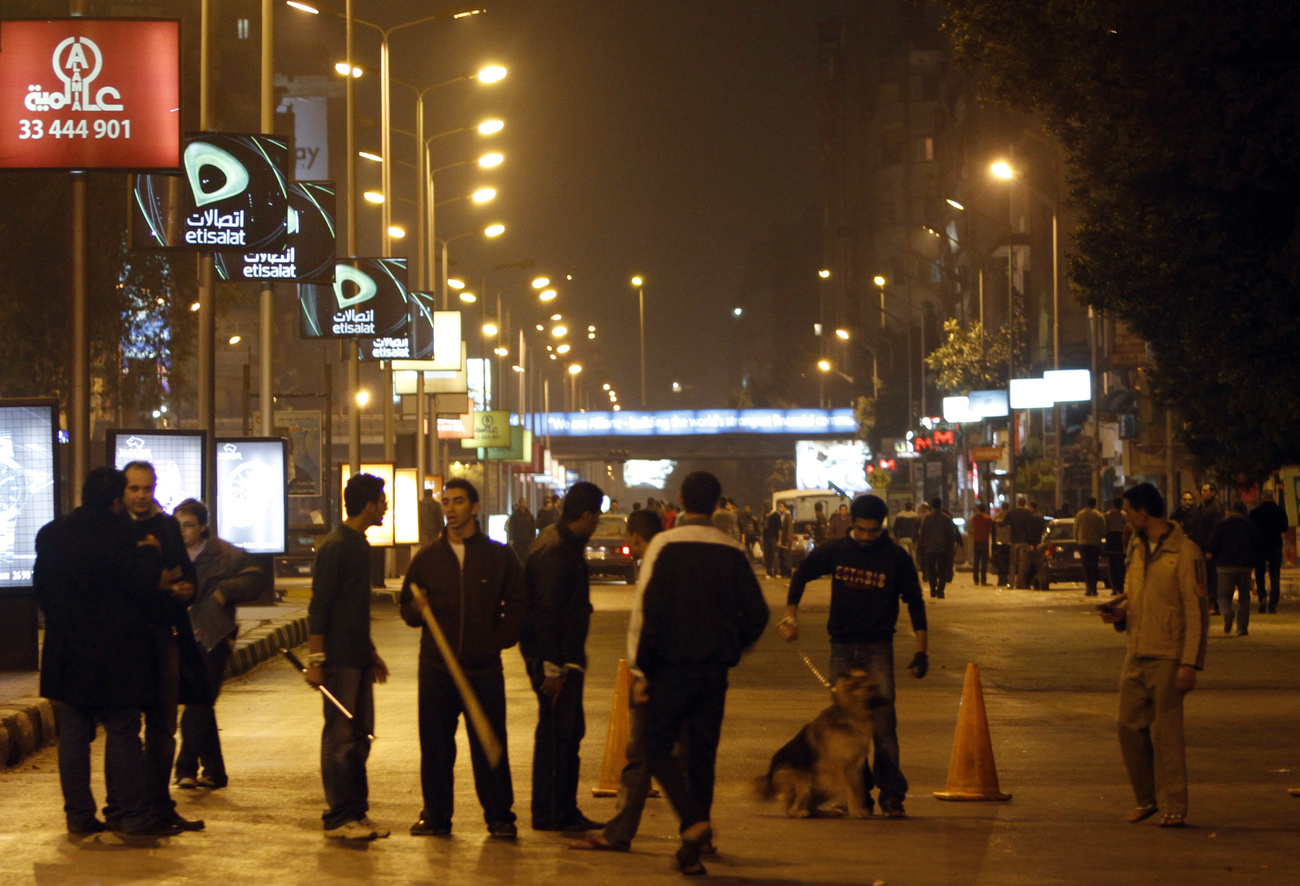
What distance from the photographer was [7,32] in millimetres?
15336

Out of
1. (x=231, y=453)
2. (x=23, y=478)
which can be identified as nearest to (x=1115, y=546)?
(x=231, y=453)

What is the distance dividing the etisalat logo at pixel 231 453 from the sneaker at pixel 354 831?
16.5 m

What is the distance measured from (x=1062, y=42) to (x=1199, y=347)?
4.45 m

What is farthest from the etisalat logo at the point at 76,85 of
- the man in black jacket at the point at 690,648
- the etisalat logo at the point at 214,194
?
the man in black jacket at the point at 690,648

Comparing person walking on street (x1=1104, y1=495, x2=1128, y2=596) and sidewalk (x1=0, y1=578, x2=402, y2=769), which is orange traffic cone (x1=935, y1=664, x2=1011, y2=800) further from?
person walking on street (x1=1104, y1=495, x2=1128, y2=596)

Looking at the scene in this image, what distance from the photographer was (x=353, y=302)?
30016 millimetres

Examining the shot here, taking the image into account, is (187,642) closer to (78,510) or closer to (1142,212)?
(78,510)

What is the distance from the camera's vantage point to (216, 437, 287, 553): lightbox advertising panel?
24.6 metres

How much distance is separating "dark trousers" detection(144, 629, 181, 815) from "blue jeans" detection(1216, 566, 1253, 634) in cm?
1641

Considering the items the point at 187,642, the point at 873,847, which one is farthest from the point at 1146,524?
the point at 187,642

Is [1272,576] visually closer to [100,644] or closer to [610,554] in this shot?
[610,554]

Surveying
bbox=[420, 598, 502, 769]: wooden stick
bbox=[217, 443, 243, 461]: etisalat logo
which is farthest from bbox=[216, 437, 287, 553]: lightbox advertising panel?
bbox=[420, 598, 502, 769]: wooden stick

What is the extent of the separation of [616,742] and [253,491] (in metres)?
15.1

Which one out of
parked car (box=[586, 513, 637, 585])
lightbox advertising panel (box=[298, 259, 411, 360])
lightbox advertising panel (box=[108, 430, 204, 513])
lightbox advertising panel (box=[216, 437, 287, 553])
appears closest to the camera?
lightbox advertising panel (box=[108, 430, 204, 513])
